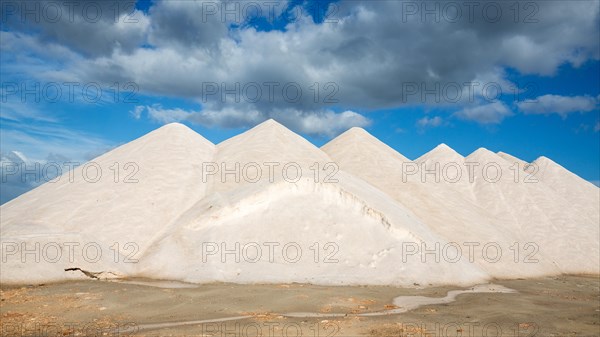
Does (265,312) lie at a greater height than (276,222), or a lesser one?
lesser

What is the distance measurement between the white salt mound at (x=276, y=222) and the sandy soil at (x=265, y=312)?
5.97 feet

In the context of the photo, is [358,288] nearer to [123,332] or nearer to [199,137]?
[123,332]

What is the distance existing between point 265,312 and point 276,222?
9.37 meters

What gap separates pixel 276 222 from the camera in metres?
26.1

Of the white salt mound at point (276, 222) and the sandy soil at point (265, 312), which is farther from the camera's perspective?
the white salt mound at point (276, 222)

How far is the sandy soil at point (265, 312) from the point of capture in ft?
48.0

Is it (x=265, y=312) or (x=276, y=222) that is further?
(x=276, y=222)

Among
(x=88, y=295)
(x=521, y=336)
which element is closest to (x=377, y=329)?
(x=521, y=336)

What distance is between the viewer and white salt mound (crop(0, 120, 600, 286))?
937 inches

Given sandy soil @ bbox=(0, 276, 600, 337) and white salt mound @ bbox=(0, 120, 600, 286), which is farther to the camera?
white salt mound @ bbox=(0, 120, 600, 286)

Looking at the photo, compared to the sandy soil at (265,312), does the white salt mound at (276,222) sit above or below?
above

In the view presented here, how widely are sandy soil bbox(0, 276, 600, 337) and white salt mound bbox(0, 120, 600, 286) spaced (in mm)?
1820

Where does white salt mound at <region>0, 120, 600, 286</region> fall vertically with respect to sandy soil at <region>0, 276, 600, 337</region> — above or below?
above

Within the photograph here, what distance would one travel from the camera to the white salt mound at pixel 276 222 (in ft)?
78.1
